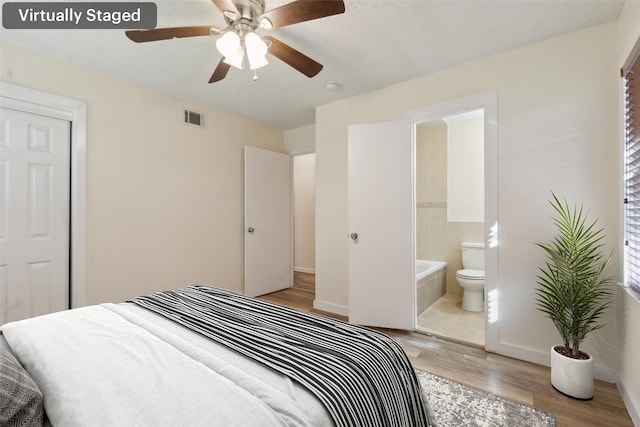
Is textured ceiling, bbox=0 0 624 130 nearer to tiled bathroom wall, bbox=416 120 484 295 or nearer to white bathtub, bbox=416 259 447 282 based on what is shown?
tiled bathroom wall, bbox=416 120 484 295

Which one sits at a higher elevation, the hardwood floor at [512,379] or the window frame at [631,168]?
the window frame at [631,168]

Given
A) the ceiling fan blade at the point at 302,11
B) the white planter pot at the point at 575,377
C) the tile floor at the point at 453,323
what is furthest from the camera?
the tile floor at the point at 453,323

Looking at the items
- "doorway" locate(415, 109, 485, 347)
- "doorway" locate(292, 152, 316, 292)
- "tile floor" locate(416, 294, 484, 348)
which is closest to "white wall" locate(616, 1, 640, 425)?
"tile floor" locate(416, 294, 484, 348)

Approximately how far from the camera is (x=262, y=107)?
3.57m

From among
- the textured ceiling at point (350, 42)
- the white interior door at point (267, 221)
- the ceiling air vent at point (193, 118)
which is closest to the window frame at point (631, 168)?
the textured ceiling at point (350, 42)

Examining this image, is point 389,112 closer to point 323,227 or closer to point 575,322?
point 323,227

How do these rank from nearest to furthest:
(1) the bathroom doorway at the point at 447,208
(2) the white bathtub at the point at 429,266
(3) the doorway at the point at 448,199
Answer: (1) the bathroom doorway at the point at 447,208 → (2) the white bathtub at the point at 429,266 → (3) the doorway at the point at 448,199

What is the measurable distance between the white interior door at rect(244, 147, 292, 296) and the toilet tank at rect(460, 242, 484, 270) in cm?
244

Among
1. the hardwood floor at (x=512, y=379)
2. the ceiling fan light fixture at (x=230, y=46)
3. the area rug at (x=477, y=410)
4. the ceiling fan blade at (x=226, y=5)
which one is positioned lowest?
the hardwood floor at (x=512, y=379)

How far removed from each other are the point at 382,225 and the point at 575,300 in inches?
59.8

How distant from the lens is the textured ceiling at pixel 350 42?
189cm

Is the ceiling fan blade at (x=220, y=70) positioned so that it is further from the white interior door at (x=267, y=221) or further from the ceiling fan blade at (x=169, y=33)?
the white interior door at (x=267, y=221)

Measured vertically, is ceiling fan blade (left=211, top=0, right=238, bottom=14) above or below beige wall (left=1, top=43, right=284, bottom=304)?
above

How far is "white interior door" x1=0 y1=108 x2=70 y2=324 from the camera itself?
2.28 meters
